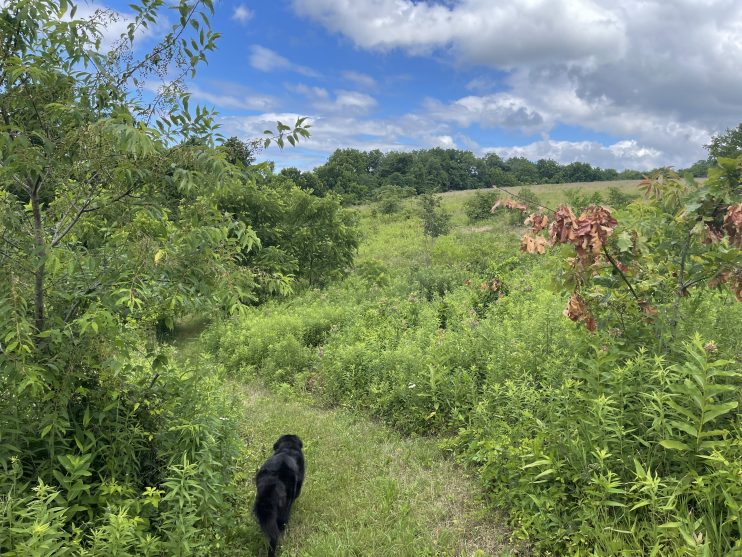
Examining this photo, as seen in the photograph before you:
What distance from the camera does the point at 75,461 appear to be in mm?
2777

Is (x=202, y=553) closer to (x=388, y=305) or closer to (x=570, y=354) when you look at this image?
(x=570, y=354)

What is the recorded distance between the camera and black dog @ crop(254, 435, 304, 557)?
3.47 meters

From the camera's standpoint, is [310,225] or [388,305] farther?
Answer: [310,225]

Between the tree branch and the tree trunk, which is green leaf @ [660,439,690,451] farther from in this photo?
the tree trunk

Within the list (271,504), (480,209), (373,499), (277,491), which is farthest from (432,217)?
(271,504)

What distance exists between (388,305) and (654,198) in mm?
5933

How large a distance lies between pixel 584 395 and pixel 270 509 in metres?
2.65

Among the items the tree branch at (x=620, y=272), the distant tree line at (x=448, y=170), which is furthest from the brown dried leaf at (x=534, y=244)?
the distant tree line at (x=448, y=170)

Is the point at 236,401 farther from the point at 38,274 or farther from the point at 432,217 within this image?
the point at 432,217

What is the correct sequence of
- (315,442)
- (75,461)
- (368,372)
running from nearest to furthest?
(75,461), (315,442), (368,372)

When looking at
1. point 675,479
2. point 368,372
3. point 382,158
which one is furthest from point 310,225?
point 382,158

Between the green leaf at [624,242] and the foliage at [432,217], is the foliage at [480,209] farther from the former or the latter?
the green leaf at [624,242]

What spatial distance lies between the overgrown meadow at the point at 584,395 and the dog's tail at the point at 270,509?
5.87ft

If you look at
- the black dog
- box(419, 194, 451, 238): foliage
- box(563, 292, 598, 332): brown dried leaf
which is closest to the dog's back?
the black dog
